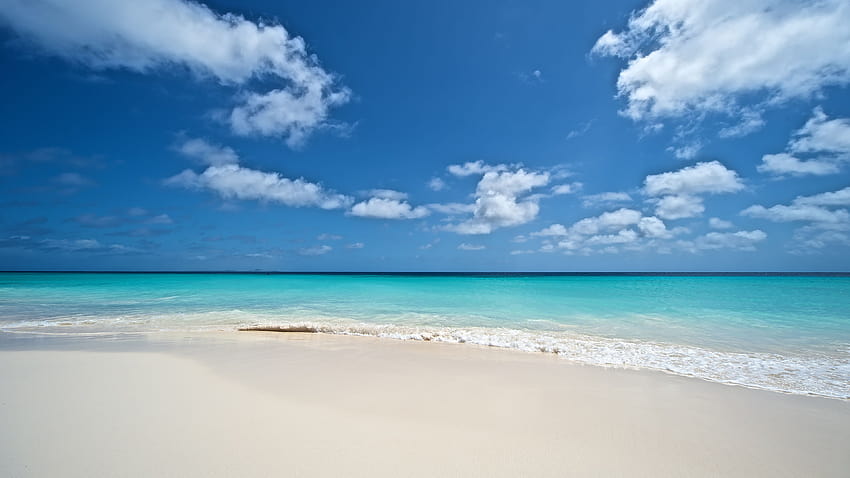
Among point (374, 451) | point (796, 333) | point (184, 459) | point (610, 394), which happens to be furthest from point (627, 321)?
point (184, 459)

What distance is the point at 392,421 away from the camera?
3.75 m

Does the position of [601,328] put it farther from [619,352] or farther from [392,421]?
[392,421]

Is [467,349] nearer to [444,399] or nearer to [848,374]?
[444,399]

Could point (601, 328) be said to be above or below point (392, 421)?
below

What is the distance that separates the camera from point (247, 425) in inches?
140

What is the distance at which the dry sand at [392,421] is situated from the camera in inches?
115

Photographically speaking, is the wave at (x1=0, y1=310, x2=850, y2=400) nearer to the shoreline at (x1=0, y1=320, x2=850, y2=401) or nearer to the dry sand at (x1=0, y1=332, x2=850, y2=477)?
the shoreline at (x1=0, y1=320, x2=850, y2=401)

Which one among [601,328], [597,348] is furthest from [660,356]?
[601,328]

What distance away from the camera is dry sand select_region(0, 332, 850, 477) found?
2920mm

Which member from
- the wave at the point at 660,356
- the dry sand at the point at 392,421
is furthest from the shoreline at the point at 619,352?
the dry sand at the point at 392,421

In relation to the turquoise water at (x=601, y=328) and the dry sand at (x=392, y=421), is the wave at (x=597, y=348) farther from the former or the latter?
the dry sand at (x=392, y=421)

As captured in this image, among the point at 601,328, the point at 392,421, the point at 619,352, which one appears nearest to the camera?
the point at 392,421

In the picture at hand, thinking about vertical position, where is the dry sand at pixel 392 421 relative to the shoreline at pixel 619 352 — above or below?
above

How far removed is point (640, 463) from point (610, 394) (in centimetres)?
190
